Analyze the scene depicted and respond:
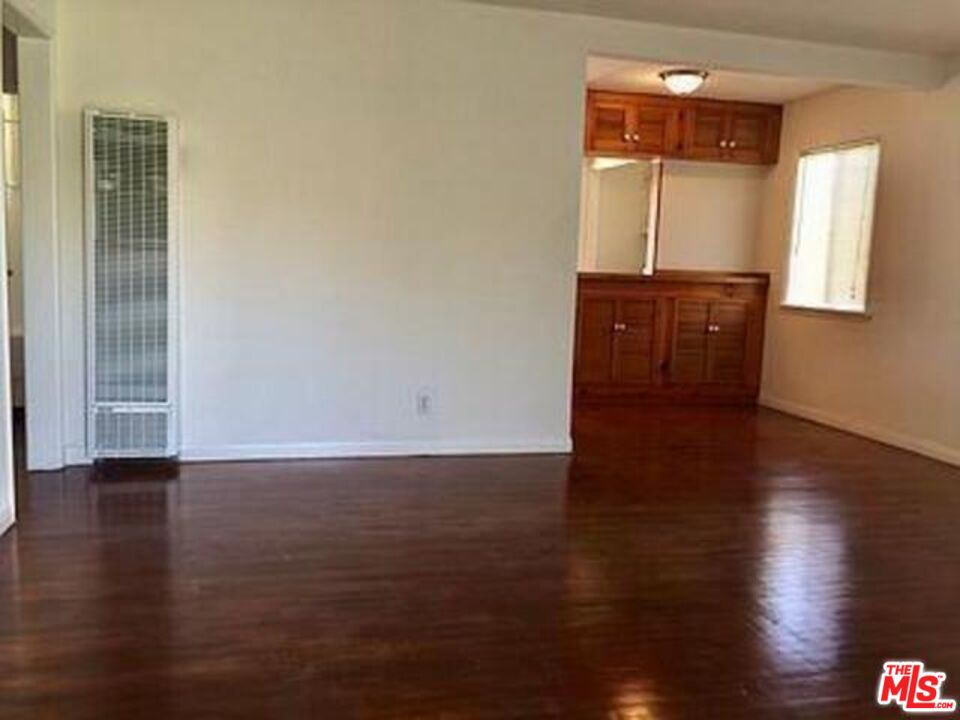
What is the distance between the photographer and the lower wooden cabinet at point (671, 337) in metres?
6.77

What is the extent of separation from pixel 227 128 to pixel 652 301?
12.0 feet

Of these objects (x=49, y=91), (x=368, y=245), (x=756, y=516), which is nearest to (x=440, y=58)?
(x=368, y=245)

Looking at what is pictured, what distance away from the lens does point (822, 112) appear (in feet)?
21.1

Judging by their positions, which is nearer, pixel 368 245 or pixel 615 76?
pixel 368 245

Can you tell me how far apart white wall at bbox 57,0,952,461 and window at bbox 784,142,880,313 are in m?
1.38

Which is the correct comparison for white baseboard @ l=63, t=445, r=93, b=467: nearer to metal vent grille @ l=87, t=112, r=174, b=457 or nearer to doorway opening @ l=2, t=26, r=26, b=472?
metal vent grille @ l=87, t=112, r=174, b=457

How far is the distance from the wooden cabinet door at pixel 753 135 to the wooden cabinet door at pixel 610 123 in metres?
0.82

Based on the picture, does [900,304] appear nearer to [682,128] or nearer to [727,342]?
[727,342]

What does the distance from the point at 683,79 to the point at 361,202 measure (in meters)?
2.38

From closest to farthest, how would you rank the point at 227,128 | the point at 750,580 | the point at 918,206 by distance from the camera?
the point at 750,580 < the point at 227,128 < the point at 918,206

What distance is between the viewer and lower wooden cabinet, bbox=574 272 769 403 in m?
6.77

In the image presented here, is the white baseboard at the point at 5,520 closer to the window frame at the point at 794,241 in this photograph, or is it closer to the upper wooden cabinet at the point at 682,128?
the upper wooden cabinet at the point at 682,128

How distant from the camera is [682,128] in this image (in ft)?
22.3

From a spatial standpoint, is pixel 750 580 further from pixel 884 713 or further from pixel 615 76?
pixel 615 76
